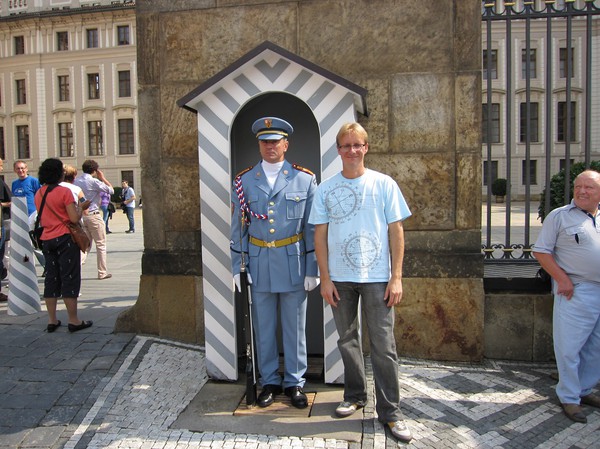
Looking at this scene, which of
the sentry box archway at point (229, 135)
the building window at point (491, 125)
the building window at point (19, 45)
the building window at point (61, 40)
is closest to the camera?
the sentry box archway at point (229, 135)

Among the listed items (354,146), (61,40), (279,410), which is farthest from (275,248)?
(61,40)

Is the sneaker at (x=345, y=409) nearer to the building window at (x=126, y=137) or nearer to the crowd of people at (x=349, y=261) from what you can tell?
the crowd of people at (x=349, y=261)

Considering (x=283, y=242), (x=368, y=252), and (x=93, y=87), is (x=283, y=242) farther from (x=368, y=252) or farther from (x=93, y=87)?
(x=93, y=87)

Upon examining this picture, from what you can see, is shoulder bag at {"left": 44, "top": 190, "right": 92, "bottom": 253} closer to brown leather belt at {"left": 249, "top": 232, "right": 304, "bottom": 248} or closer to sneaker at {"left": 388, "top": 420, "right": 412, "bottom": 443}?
brown leather belt at {"left": 249, "top": 232, "right": 304, "bottom": 248}

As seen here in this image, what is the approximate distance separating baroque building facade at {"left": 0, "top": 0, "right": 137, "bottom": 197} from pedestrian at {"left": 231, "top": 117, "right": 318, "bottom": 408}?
40395mm

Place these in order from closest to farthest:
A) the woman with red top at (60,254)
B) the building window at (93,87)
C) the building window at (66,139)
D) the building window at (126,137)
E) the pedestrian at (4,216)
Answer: the woman with red top at (60,254), the pedestrian at (4,216), the building window at (126,137), the building window at (93,87), the building window at (66,139)

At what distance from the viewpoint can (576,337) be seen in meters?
3.89

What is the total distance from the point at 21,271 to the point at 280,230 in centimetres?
392

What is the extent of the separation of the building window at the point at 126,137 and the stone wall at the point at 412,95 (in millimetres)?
39835

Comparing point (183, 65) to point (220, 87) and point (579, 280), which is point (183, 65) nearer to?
point (220, 87)

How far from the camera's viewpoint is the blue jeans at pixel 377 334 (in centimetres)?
345

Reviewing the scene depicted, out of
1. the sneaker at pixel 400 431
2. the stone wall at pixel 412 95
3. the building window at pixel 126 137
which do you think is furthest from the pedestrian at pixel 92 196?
the building window at pixel 126 137

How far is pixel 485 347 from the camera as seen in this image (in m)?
4.89

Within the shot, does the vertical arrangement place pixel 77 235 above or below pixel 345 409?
above
